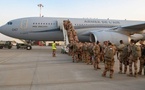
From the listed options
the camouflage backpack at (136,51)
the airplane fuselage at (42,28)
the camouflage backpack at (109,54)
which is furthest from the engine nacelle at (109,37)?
the camouflage backpack at (109,54)

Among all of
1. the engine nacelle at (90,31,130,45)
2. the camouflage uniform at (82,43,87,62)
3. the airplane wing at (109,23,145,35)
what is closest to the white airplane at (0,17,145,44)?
the airplane wing at (109,23,145,35)

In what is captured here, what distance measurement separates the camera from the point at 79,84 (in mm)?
7801

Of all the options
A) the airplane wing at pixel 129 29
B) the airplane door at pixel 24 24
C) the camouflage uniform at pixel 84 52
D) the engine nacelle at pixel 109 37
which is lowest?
the camouflage uniform at pixel 84 52

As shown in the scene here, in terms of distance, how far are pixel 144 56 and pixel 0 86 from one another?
6.45 metres

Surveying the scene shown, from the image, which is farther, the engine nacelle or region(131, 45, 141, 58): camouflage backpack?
the engine nacelle

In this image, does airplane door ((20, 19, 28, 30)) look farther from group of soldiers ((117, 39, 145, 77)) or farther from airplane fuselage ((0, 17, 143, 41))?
group of soldiers ((117, 39, 145, 77))

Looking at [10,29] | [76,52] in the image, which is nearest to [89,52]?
[76,52]

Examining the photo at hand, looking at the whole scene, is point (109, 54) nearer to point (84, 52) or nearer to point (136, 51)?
point (136, 51)

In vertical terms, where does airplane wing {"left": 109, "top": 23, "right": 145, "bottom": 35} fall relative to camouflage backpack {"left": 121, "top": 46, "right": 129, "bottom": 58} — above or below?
above

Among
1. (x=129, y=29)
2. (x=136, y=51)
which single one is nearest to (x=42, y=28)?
(x=129, y=29)

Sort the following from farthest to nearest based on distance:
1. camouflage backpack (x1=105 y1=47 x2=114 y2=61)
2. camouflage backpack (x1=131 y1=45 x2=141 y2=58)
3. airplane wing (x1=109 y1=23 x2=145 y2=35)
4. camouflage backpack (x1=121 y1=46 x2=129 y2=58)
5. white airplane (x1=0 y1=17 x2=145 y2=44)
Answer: white airplane (x1=0 y1=17 x2=145 y2=44)
airplane wing (x1=109 y1=23 x2=145 y2=35)
camouflage backpack (x1=121 y1=46 x2=129 y2=58)
camouflage backpack (x1=131 y1=45 x2=141 y2=58)
camouflage backpack (x1=105 y1=47 x2=114 y2=61)

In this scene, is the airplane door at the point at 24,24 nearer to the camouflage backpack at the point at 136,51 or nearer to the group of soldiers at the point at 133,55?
the group of soldiers at the point at 133,55

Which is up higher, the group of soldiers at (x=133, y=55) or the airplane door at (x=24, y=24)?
the airplane door at (x=24, y=24)

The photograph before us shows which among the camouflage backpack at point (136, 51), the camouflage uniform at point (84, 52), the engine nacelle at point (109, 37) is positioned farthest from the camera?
the engine nacelle at point (109, 37)
